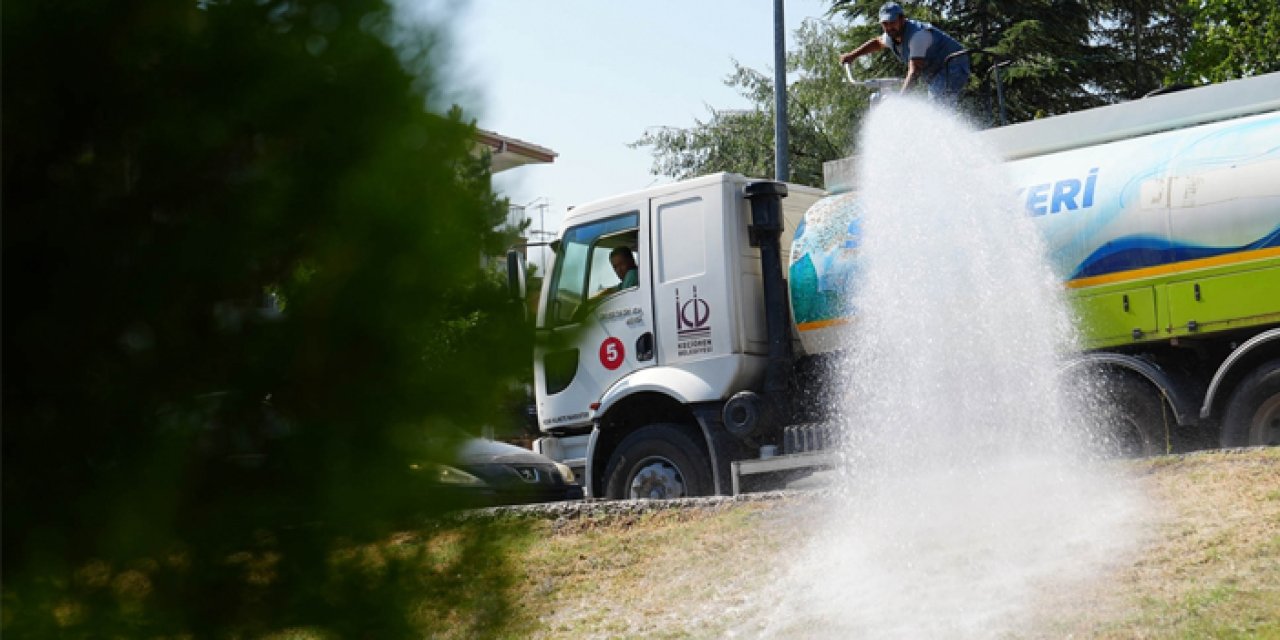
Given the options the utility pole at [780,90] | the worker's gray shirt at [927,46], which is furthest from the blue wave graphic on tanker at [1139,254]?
the utility pole at [780,90]

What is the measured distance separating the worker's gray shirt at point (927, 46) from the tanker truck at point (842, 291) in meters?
0.95

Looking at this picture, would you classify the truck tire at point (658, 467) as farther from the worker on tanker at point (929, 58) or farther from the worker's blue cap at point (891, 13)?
the worker's blue cap at point (891, 13)

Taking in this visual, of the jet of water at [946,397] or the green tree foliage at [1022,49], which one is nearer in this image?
the jet of water at [946,397]

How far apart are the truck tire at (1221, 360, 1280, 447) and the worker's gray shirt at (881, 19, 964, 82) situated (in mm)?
3552

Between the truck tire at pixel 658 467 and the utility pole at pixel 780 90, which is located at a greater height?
the utility pole at pixel 780 90

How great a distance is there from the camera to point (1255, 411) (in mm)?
9359

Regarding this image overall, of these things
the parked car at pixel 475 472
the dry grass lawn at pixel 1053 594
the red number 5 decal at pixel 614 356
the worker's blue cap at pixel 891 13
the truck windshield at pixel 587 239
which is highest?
the worker's blue cap at pixel 891 13

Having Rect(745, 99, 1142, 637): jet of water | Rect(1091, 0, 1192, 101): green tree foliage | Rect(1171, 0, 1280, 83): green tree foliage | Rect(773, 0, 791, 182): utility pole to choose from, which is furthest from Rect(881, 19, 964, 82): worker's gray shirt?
Rect(1091, 0, 1192, 101): green tree foliage

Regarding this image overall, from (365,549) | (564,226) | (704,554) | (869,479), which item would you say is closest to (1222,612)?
(704,554)

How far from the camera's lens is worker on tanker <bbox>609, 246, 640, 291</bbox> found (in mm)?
11680

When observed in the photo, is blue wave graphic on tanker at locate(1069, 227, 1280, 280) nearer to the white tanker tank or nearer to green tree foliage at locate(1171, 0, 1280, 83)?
the white tanker tank

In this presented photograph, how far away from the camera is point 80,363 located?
2.25 meters

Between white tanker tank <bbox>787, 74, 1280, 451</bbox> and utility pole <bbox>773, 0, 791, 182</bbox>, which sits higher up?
utility pole <bbox>773, 0, 791, 182</bbox>

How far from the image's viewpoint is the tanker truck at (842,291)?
938 centimetres
